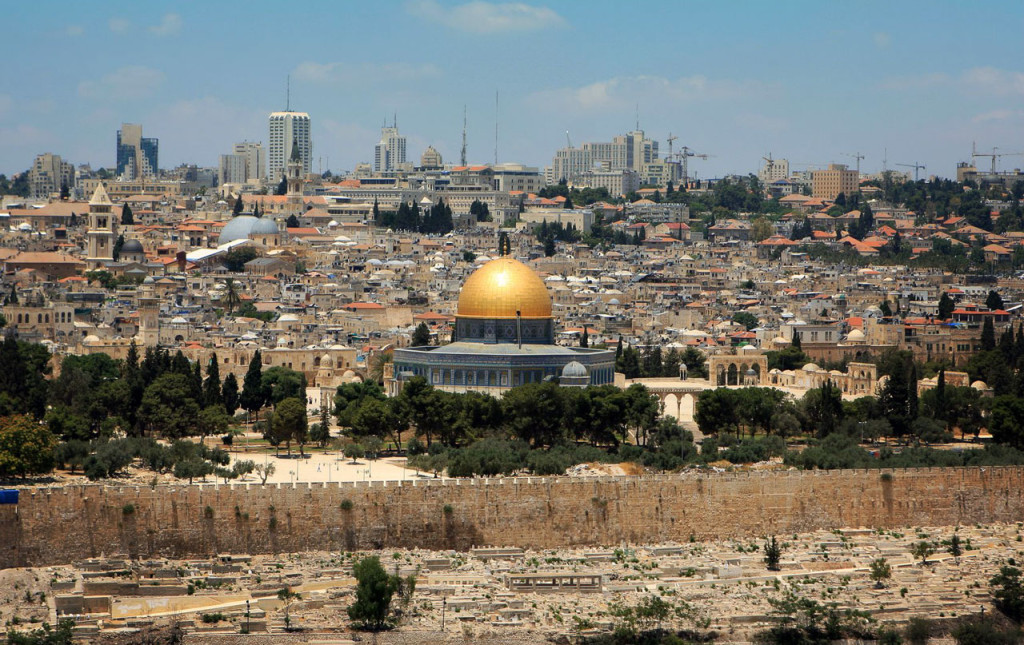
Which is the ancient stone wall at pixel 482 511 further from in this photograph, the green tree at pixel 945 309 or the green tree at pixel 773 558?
the green tree at pixel 945 309

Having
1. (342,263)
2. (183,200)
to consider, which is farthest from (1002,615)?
(183,200)

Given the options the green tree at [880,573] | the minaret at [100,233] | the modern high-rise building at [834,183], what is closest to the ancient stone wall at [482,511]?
the green tree at [880,573]

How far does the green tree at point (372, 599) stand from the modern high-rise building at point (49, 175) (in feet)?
478

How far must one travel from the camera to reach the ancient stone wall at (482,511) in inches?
1523

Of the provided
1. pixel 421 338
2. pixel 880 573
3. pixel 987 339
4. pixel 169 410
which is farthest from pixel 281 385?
pixel 880 573

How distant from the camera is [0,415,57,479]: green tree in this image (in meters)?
42.9

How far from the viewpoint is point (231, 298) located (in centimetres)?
9069

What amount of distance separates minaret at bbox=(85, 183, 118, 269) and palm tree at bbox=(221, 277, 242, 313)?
38.7 ft

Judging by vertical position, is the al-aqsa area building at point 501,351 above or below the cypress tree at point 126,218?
below

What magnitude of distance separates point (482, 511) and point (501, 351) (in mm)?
18612

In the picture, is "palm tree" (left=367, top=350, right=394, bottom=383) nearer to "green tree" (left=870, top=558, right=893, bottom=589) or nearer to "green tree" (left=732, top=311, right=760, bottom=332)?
"green tree" (left=732, top=311, right=760, bottom=332)

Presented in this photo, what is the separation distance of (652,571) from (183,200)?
116379 mm

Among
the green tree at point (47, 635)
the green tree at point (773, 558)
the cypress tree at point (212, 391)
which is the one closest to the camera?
the green tree at point (47, 635)

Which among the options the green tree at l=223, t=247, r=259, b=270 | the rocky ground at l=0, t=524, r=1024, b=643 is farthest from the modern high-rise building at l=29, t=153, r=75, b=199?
the rocky ground at l=0, t=524, r=1024, b=643
